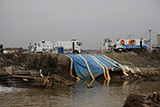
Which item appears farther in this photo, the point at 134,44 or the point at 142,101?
the point at 134,44

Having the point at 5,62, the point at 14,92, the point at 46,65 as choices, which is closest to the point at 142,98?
the point at 14,92

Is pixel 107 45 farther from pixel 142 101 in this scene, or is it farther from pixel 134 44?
pixel 142 101

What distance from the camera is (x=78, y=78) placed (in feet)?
63.0

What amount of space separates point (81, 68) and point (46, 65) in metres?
3.73

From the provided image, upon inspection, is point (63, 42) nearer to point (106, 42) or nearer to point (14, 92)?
point (106, 42)

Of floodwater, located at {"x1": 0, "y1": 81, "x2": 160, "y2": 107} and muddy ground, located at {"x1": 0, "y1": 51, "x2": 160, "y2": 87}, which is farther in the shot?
muddy ground, located at {"x1": 0, "y1": 51, "x2": 160, "y2": 87}

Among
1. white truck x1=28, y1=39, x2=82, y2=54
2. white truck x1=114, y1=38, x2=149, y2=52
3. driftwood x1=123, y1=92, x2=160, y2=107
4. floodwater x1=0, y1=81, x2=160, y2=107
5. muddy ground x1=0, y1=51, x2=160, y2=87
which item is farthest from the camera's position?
white truck x1=114, y1=38, x2=149, y2=52

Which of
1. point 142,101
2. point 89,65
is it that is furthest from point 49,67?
point 142,101

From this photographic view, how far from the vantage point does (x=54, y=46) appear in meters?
33.3

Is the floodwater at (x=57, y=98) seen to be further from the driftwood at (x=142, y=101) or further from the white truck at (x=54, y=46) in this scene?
the white truck at (x=54, y=46)

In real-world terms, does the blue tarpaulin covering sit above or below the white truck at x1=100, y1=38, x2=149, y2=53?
below

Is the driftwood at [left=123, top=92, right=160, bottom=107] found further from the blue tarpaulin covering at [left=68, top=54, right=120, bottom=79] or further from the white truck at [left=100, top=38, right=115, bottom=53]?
A: the white truck at [left=100, top=38, right=115, bottom=53]

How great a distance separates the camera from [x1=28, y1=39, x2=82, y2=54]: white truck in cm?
3325

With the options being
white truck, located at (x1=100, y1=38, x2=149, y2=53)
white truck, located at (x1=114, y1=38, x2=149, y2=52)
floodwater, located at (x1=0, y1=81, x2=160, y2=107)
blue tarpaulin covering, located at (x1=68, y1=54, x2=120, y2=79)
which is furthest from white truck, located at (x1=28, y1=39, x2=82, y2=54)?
floodwater, located at (x1=0, y1=81, x2=160, y2=107)
